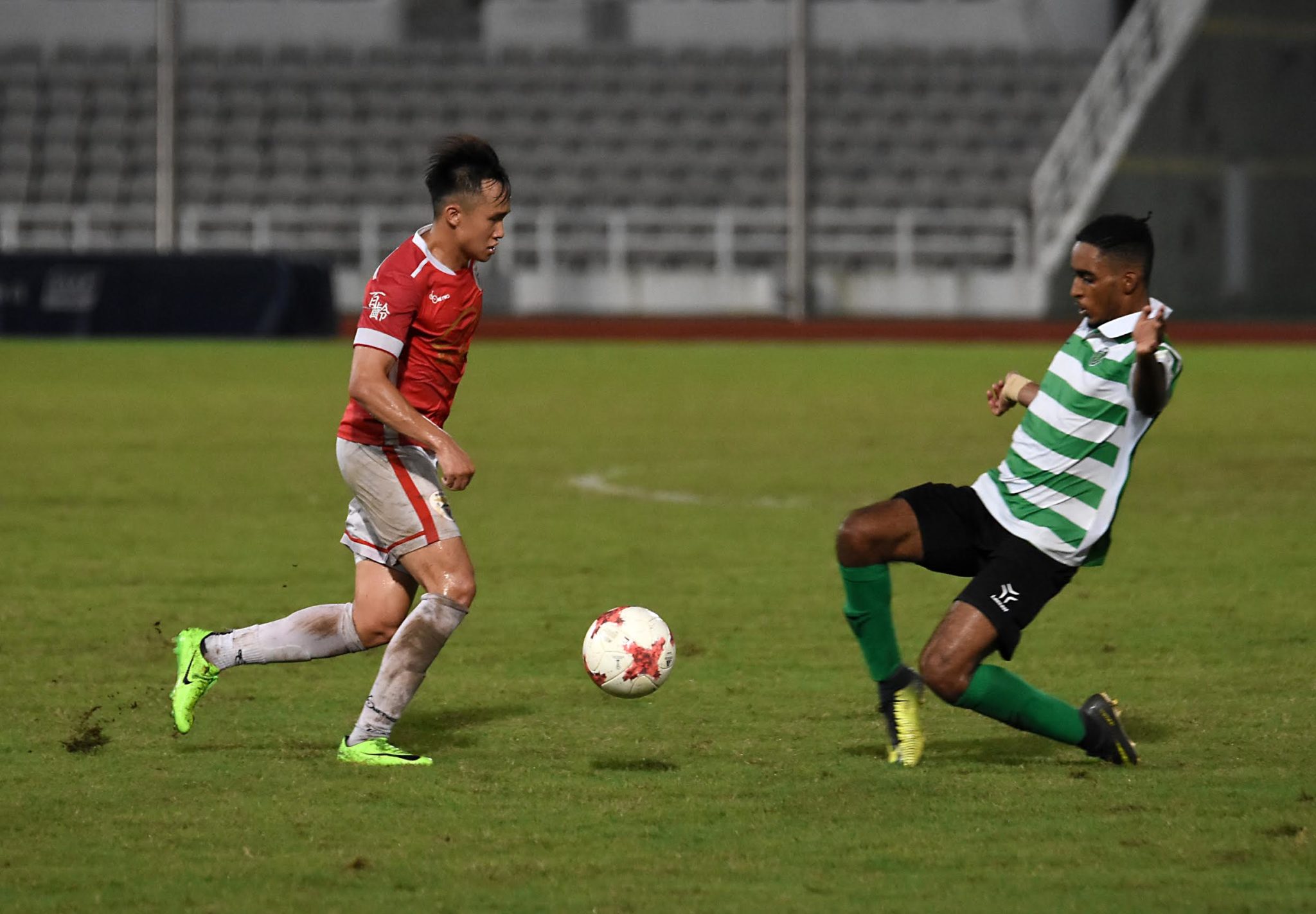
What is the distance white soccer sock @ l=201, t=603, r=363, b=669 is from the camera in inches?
221

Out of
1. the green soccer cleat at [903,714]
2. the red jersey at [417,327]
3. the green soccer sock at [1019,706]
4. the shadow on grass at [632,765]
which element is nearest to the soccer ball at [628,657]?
the shadow on grass at [632,765]

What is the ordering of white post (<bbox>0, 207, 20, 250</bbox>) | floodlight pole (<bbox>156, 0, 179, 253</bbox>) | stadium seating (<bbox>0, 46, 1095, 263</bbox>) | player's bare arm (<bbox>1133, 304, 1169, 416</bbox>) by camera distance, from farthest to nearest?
stadium seating (<bbox>0, 46, 1095, 263</bbox>) → white post (<bbox>0, 207, 20, 250</bbox>) → floodlight pole (<bbox>156, 0, 179, 253</bbox>) → player's bare arm (<bbox>1133, 304, 1169, 416</bbox>)

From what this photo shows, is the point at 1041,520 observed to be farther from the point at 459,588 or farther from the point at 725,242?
the point at 725,242

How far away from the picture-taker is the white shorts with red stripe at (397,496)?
17.6 ft

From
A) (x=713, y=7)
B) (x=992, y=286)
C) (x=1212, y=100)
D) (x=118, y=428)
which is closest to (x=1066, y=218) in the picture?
(x=992, y=286)

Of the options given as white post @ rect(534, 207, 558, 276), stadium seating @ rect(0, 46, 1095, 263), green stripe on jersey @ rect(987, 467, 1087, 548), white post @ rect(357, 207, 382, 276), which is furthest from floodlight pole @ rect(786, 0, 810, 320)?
green stripe on jersey @ rect(987, 467, 1087, 548)

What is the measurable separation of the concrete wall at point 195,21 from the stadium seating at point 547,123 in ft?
3.19

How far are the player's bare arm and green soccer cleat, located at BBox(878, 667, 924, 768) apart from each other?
94cm

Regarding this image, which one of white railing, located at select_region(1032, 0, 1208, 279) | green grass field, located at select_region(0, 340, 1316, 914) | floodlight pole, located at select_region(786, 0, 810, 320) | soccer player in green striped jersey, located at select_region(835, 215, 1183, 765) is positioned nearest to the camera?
green grass field, located at select_region(0, 340, 1316, 914)

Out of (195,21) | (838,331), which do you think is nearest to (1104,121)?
(838,331)

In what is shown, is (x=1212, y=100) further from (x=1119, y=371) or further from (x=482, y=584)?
(x=1119, y=371)

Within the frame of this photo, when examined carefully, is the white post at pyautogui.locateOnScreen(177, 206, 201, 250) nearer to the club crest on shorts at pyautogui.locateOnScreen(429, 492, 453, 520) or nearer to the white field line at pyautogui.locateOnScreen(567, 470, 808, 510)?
the white field line at pyautogui.locateOnScreen(567, 470, 808, 510)

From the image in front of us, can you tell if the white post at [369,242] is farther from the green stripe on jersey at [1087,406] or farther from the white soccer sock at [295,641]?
the green stripe on jersey at [1087,406]

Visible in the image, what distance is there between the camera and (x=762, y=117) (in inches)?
1437
